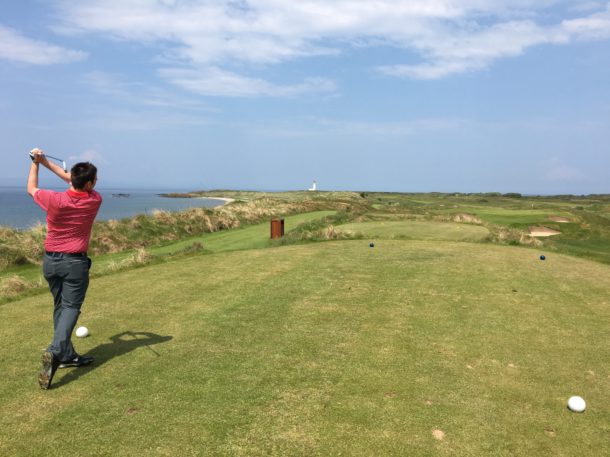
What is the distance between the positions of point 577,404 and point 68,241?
6.36m

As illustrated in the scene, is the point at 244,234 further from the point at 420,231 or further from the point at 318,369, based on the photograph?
the point at 318,369

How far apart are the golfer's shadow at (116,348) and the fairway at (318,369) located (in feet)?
0.10

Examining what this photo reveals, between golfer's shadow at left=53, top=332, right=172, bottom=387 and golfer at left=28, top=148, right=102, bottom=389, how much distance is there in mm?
143

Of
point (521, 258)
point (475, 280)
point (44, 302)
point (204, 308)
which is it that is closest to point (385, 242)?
point (521, 258)

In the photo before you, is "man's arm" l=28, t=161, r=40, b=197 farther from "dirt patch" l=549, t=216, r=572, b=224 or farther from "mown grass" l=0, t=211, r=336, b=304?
"dirt patch" l=549, t=216, r=572, b=224

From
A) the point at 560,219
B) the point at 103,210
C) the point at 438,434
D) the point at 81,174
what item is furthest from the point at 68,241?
the point at 103,210

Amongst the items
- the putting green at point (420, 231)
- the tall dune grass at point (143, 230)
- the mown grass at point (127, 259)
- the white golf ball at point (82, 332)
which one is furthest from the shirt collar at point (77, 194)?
the tall dune grass at point (143, 230)

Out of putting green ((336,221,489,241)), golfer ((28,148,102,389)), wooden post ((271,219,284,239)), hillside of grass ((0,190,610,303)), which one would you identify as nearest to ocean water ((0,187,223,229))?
hillside of grass ((0,190,610,303))

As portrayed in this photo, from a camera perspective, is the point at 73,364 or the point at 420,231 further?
the point at 420,231

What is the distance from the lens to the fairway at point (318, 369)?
4.15 meters

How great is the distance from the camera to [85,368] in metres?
5.73

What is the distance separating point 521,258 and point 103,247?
18.5m

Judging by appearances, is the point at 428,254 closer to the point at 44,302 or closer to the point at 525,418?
the point at 525,418

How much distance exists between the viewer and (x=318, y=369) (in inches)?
221
